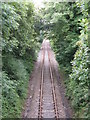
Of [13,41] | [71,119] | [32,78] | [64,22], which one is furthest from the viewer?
[32,78]

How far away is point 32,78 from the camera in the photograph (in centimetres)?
1989

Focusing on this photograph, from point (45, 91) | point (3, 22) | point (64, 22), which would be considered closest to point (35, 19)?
point (64, 22)

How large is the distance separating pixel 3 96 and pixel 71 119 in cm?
378

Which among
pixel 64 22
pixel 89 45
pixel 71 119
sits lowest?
pixel 71 119

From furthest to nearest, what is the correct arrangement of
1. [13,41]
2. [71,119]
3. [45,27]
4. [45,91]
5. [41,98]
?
[45,27] < [45,91] < [41,98] < [13,41] < [71,119]

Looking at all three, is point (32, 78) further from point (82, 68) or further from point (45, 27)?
point (82, 68)

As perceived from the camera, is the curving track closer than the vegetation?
No

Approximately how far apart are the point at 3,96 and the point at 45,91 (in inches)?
208

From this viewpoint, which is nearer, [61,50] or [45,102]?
[45,102]

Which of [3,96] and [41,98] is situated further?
[41,98]

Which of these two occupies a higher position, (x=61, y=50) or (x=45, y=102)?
(x=61, y=50)

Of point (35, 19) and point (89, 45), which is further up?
point (35, 19)

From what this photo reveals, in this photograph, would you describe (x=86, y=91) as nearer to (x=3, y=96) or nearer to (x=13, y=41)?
(x=3, y=96)

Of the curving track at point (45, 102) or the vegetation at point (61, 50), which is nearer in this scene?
the vegetation at point (61, 50)
